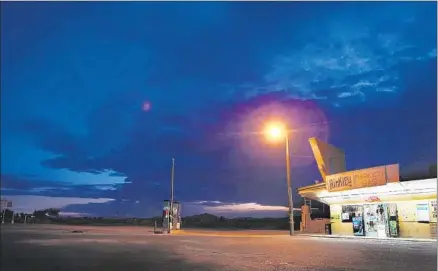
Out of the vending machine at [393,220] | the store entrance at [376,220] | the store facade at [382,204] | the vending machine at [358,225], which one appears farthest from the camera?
the vending machine at [358,225]

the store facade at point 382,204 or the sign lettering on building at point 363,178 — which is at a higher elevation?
the sign lettering on building at point 363,178

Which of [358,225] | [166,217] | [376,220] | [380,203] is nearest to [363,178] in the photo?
[380,203]

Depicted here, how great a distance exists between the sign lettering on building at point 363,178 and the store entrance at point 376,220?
189 cm

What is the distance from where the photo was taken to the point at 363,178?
26953 mm

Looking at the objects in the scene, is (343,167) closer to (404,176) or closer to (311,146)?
(311,146)

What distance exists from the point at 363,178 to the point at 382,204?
7.18 feet

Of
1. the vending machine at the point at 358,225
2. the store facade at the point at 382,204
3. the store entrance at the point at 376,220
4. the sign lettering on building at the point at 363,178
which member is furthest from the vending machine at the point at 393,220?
the vending machine at the point at 358,225

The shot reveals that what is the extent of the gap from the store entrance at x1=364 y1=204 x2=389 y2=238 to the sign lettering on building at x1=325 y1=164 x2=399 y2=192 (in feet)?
6.21

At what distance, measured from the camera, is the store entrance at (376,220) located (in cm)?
2667

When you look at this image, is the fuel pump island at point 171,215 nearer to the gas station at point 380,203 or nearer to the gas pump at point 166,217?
the gas pump at point 166,217

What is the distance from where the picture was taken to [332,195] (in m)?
31.6

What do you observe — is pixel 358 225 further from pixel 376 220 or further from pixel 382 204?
pixel 382 204

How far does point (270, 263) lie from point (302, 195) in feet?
82.8

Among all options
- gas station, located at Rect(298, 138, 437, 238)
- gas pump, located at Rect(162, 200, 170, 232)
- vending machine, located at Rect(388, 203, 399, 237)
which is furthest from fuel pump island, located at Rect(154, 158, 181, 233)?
vending machine, located at Rect(388, 203, 399, 237)
